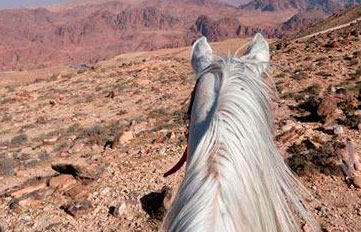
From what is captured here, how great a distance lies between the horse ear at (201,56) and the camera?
57.8 inches

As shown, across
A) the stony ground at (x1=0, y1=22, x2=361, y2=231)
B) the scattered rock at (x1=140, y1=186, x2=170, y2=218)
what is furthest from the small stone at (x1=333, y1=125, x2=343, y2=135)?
the scattered rock at (x1=140, y1=186, x2=170, y2=218)

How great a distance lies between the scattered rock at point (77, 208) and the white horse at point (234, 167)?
15.2 ft

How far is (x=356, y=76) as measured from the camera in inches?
384

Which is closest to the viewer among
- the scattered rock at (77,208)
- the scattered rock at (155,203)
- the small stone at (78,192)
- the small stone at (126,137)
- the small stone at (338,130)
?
the scattered rock at (155,203)

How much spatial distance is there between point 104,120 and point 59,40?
125 meters

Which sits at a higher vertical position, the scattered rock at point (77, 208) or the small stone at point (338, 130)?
the small stone at point (338, 130)

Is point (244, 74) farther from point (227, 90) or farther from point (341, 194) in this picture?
point (341, 194)

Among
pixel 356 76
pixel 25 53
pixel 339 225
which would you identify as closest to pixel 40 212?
pixel 339 225

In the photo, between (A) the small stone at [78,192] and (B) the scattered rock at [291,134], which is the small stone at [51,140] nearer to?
(A) the small stone at [78,192]

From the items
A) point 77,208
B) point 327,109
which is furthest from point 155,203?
point 327,109

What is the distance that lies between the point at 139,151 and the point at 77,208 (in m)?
1.95

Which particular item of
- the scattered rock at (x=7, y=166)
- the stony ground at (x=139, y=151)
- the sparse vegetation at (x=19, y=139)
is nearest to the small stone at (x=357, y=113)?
the stony ground at (x=139, y=151)

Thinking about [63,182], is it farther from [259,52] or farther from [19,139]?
[259,52]

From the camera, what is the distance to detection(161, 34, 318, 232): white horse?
1.04 meters
